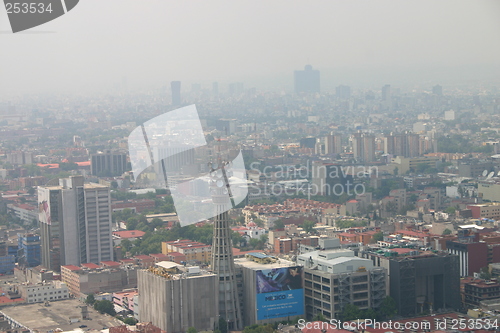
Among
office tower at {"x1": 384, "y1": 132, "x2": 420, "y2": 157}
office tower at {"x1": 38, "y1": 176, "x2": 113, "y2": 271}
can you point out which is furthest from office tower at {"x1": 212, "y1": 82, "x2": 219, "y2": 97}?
office tower at {"x1": 38, "y1": 176, "x2": 113, "y2": 271}

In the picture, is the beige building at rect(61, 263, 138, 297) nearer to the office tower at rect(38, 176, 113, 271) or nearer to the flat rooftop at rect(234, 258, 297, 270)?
the office tower at rect(38, 176, 113, 271)

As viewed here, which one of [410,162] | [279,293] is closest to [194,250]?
[279,293]

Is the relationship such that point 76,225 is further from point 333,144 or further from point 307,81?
point 307,81

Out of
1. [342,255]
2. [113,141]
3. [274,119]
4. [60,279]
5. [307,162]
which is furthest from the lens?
[274,119]

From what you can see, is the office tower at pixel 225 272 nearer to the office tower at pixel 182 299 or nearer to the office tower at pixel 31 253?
the office tower at pixel 182 299

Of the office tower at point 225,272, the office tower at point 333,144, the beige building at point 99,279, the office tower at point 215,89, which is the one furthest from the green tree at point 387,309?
the office tower at point 215,89

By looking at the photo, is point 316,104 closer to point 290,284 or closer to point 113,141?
point 113,141

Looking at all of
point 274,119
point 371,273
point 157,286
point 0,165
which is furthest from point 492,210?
point 274,119
